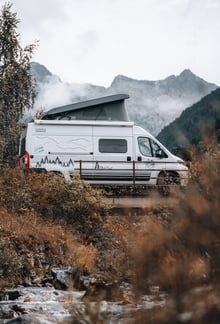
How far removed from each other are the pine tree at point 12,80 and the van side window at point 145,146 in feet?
35.0

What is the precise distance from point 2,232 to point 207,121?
1559cm

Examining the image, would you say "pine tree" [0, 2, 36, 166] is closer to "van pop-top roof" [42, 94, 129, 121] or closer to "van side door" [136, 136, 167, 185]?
"van pop-top roof" [42, 94, 129, 121]

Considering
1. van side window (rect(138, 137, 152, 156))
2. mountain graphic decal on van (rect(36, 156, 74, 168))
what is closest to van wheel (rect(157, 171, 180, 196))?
van side window (rect(138, 137, 152, 156))

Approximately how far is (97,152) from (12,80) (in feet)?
37.2

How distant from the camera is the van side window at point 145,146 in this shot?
25281 millimetres

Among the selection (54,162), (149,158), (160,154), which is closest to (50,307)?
(54,162)

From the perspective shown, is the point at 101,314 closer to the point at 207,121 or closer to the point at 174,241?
the point at 174,241

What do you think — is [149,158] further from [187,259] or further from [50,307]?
[187,259]

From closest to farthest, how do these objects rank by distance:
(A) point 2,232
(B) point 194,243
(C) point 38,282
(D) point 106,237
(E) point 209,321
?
(E) point 209,321 < (B) point 194,243 < (C) point 38,282 < (A) point 2,232 < (D) point 106,237

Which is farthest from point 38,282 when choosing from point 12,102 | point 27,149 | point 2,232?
point 12,102

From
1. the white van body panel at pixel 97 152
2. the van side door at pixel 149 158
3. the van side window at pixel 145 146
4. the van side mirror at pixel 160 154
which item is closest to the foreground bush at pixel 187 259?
the white van body panel at pixel 97 152

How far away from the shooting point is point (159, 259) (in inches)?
230

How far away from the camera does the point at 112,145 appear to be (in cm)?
2512

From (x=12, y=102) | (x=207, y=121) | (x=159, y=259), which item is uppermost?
(x=12, y=102)
